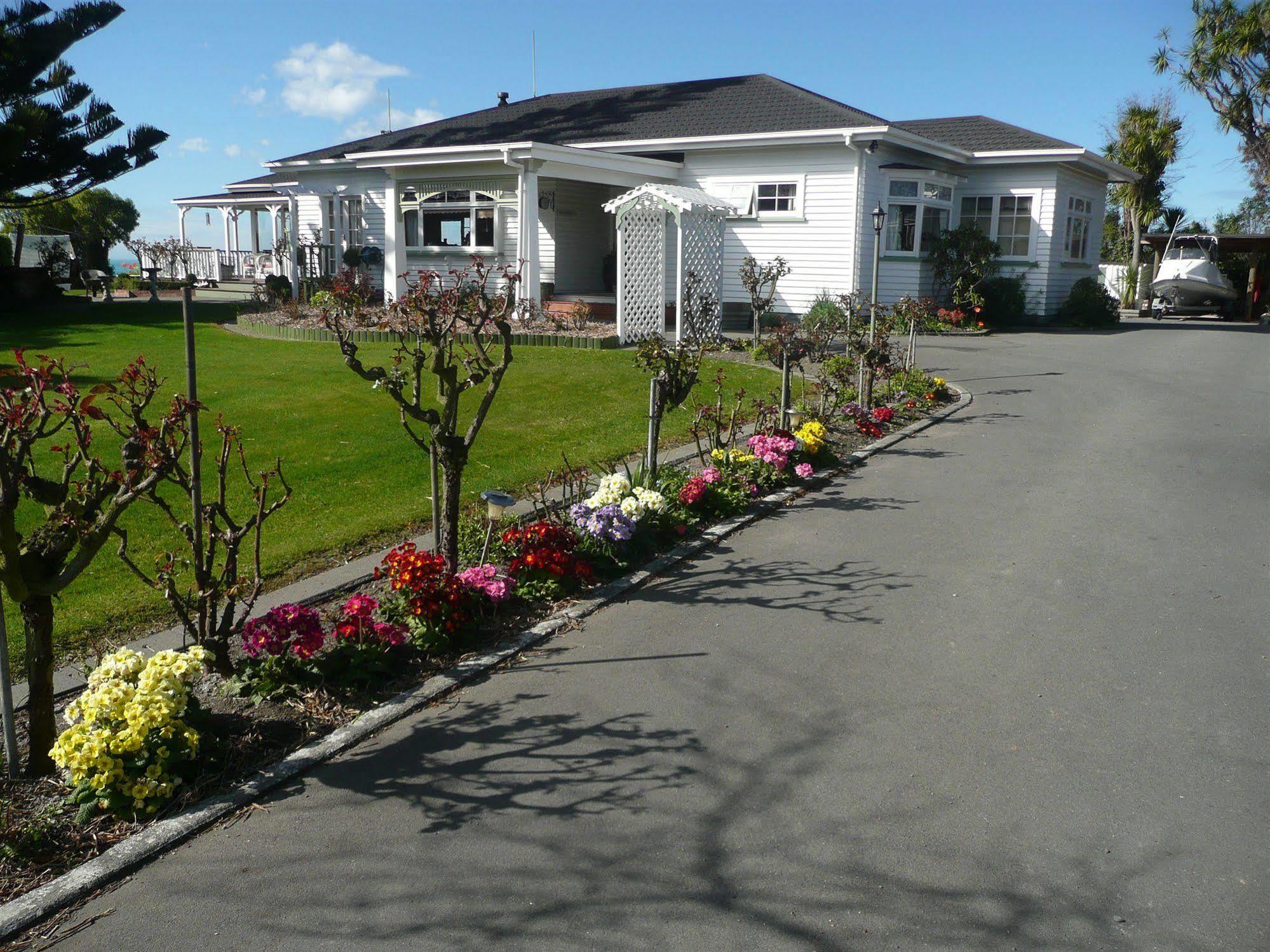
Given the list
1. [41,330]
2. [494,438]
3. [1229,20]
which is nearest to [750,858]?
[494,438]

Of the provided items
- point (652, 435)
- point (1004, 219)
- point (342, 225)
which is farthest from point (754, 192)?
point (652, 435)

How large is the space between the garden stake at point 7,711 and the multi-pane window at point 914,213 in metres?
19.9

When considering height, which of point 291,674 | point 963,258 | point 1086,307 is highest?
point 963,258

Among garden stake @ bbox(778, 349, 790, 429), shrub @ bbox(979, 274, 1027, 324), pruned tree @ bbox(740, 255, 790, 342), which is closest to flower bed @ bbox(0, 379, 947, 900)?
garden stake @ bbox(778, 349, 790, 429)

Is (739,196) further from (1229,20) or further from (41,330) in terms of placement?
(1229,20)

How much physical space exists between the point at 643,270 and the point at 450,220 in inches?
268

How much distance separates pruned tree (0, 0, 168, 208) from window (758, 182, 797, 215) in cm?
1209

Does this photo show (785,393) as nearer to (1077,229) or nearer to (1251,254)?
(1077,229)

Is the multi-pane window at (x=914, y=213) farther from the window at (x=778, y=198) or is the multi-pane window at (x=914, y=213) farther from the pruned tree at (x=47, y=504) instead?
the pruned tree at (x=47, y=504)

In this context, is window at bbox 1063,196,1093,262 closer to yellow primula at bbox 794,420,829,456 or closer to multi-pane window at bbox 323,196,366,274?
multi-pane window at bbox 323,196,366,274

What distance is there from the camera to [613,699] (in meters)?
4.46

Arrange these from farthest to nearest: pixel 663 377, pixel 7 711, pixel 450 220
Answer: pixel 450 220, pixel 663 377, pixel 7 711

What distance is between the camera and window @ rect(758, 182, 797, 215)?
21.1 m

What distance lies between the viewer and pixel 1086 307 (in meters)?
24.5
